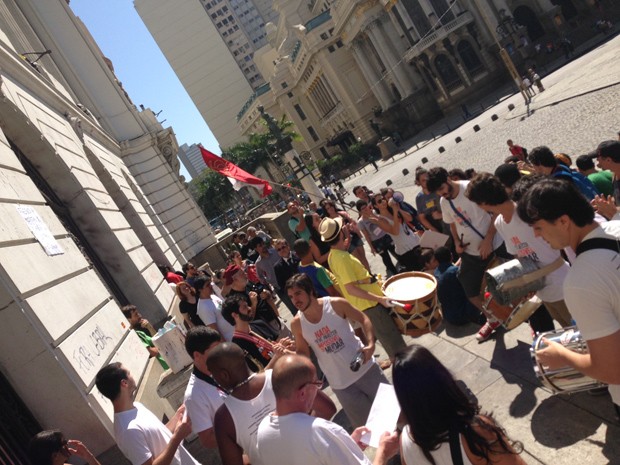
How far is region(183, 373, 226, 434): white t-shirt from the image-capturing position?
10.9 ft

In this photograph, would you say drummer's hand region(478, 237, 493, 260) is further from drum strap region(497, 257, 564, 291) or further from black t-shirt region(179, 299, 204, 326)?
black t-shirt region(179, 299, 204, 326)

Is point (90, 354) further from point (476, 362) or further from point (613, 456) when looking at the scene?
point (613, 456)

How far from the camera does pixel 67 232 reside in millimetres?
6844

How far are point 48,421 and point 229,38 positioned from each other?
129460 millimetres

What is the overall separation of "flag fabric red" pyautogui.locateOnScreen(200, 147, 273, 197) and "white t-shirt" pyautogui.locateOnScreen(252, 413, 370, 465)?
10.6 meters

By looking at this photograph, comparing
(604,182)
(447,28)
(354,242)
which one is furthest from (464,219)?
(447,28)

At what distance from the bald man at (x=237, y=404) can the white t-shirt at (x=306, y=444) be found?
0.39 m

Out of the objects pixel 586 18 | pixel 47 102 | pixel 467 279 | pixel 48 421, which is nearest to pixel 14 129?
pixel 47 102

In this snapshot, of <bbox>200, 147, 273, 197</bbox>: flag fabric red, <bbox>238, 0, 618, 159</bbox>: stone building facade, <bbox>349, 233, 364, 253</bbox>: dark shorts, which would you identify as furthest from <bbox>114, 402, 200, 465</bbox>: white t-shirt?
<bbox>238, 0, 618, 159</bbox>: stone building facade

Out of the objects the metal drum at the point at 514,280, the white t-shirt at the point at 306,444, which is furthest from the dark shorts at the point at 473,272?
the white t-shirt at the point at 306,444

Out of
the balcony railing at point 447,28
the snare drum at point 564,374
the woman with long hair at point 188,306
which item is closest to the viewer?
the snare drum at point 564,374

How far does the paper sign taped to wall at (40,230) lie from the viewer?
5668 mm

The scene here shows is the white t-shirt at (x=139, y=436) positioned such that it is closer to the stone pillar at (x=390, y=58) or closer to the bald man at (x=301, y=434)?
the bald man at (x=301, y=434)

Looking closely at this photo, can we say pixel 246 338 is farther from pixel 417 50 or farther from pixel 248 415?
pixel 417 50
